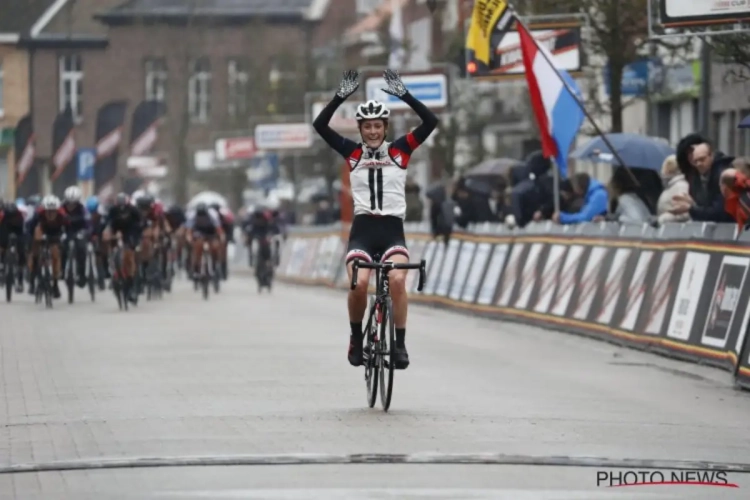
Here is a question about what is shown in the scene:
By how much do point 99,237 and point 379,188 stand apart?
23.8m

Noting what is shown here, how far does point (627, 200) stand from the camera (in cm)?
2300

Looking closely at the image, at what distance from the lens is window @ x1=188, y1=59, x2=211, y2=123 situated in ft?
318

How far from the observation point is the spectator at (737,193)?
17.2 m

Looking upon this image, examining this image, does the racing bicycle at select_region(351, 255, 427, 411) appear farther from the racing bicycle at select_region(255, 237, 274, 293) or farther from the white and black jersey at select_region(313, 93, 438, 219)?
the racing bicycle at select_region(255, 237, 274, 293)

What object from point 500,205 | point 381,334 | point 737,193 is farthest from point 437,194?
point 381,334

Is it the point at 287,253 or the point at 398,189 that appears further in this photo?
the point at 287,253

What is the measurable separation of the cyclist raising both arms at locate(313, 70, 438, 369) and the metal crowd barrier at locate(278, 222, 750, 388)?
3.64 meters

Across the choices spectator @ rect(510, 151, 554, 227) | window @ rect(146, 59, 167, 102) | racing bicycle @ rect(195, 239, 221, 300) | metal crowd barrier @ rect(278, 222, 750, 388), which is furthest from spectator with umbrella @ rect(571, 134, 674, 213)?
window @ rect(146, 59, 167, 102)

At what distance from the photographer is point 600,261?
22.7 meters

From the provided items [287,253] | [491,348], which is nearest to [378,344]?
[491,348]

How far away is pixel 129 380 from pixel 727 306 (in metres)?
4.93

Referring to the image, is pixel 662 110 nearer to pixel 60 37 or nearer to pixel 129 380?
pixel 129 380

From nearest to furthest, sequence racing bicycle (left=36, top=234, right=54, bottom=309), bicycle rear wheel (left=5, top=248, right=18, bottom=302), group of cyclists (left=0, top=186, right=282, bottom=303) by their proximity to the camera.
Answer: racing bicycle (left=36, top=234, right=54, bottom=309), group of cyclists (left=0, top=186, right=282, bottom=303), bicycle rear wheel (left=5, top=248, right=18, bottom=302)

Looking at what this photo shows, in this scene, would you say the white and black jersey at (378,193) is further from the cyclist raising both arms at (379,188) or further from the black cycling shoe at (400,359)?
the black cycling shoe at (400,359)
